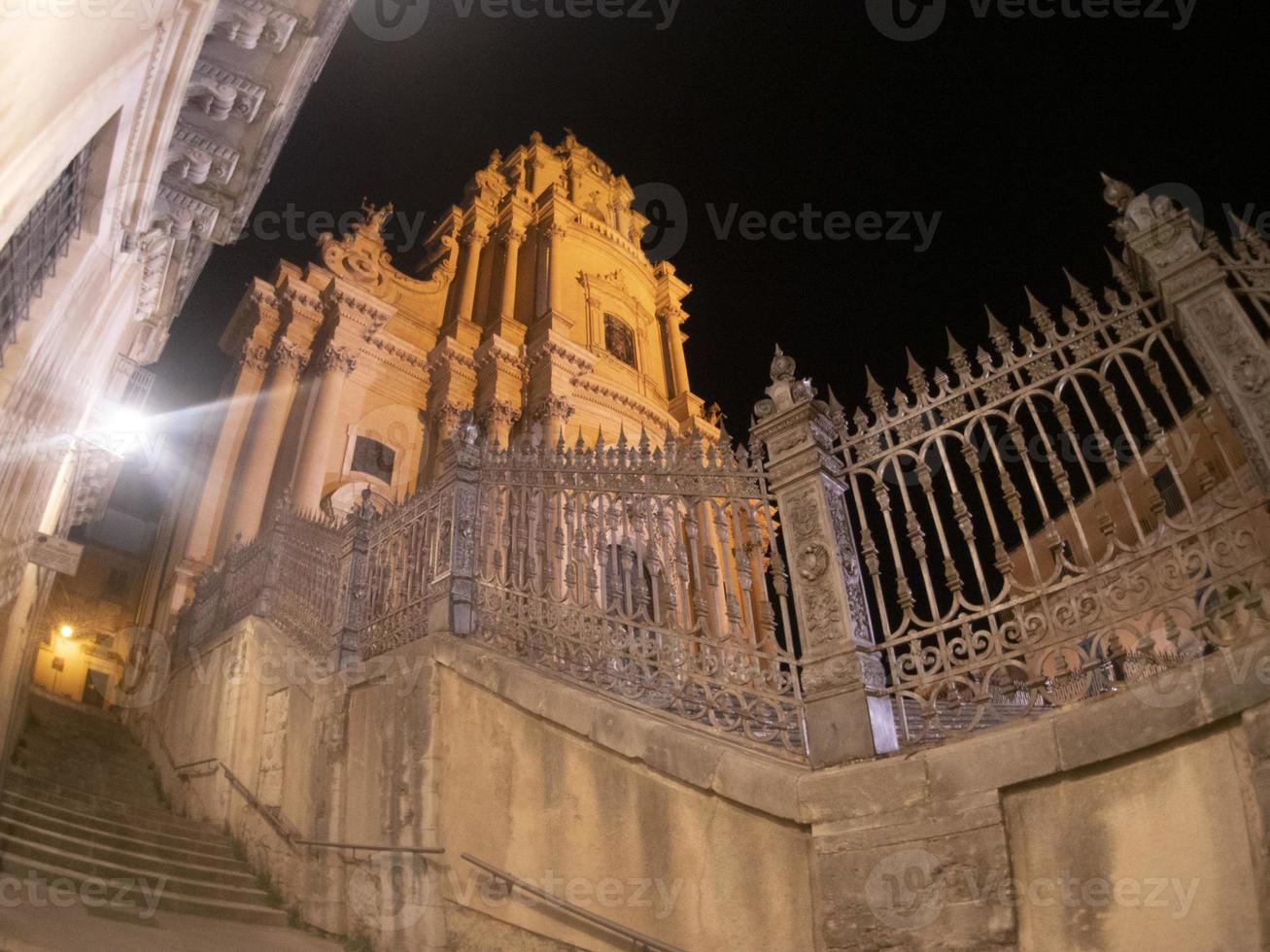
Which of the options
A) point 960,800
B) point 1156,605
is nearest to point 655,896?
point 960,800

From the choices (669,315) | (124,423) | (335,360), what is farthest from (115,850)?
(669,315)

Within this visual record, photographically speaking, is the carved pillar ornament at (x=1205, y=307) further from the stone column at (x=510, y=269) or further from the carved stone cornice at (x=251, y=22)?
the stone column at (x=510, y=269)

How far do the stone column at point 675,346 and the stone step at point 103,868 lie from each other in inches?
1002

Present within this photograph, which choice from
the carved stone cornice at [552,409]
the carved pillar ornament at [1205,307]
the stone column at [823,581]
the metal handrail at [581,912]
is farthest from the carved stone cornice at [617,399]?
the carved pillar ornament at [1205,307]

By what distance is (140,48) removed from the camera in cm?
614

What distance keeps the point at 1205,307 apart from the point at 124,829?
10458mm

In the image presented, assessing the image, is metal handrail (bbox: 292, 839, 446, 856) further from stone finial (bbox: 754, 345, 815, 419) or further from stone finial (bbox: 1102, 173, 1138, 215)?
stone finial (bbox: 1102, 173, 1138, 215)

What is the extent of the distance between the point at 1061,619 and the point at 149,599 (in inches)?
934

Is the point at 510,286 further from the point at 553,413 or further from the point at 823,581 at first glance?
the point at 823,581

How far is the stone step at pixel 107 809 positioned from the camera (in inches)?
321

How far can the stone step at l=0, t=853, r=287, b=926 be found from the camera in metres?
6.28

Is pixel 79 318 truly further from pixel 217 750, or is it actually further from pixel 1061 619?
pixel 1061 619

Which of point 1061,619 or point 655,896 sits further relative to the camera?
point 655,896

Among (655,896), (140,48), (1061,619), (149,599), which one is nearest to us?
(1061,619)
